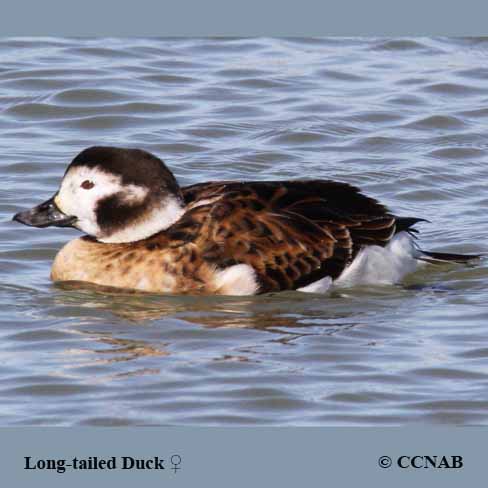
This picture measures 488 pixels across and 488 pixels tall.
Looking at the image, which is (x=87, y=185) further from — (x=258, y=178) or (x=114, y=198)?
(x=258, y=178)

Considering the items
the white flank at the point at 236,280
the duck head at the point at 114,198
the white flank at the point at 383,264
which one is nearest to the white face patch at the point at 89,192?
the duck head at the point at 114,198

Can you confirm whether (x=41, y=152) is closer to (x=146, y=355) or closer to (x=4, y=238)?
(x=4, y=238)

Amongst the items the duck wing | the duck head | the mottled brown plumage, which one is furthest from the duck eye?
Answer: the duck wing

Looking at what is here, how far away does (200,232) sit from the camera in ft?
36.1

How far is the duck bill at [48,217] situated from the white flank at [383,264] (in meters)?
1.94

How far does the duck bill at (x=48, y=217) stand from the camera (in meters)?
11.3

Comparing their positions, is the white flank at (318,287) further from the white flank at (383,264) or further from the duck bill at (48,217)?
the duck bill at (48,217)

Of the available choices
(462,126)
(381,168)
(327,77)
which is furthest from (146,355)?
(327,77)

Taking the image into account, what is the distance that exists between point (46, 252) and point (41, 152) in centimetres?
282

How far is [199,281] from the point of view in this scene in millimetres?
10992

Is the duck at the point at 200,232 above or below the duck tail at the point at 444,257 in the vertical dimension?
above

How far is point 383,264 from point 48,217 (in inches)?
94.1

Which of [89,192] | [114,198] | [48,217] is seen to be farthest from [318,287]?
[48,217]

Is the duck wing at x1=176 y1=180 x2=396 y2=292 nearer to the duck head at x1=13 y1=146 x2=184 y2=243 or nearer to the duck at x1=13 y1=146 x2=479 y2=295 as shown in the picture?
the duck at x1=13 y1=146 x2=479 y2=295
